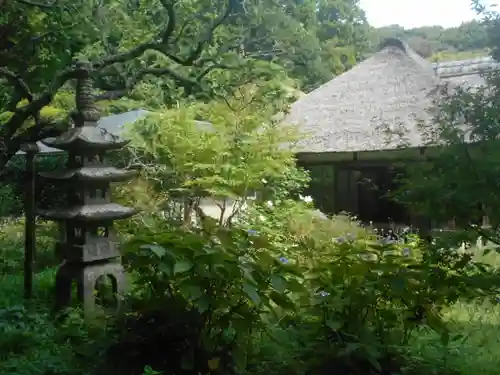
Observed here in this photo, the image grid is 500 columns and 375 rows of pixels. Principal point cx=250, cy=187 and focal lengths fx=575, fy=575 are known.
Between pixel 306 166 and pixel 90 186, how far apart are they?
7.60m

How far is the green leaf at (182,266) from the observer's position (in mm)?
2701

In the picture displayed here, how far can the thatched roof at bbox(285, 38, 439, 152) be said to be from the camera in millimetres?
11048

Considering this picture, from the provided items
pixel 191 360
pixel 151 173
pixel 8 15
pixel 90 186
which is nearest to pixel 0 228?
pixel 151 173

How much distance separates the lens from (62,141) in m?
5.02

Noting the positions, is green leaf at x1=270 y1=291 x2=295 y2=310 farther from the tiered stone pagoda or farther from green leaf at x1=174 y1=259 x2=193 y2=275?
the tiered stone pagoda

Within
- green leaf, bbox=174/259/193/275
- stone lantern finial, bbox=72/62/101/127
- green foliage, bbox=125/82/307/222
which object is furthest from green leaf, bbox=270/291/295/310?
green foliage, bbox=125/82/307/222

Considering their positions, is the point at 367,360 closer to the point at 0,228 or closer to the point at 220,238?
the point at 220,238

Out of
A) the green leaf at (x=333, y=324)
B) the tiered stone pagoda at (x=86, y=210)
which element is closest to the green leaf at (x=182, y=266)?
the green leaf at (x=333, y=324)

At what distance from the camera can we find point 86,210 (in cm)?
500

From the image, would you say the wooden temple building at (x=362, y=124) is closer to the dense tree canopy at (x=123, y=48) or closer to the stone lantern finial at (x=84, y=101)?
the dense tree canopy at (x=123, y=48)

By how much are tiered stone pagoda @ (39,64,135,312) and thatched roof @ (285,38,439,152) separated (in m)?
5.73

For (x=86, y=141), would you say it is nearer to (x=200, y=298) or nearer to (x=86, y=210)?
(x=86, y=210)

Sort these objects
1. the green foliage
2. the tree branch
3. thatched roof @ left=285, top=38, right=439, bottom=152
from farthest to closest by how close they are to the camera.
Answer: thatched roof @ left=285, top=38, right=439, bottom=152
the green foliage
the tree branch

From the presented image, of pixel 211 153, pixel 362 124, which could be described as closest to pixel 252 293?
pixel 211 153
